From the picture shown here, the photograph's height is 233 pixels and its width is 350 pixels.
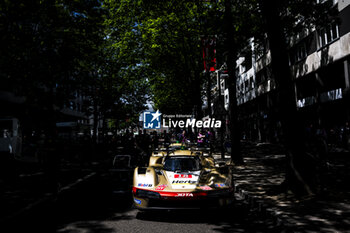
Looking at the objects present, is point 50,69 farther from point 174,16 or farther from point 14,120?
point 174,16

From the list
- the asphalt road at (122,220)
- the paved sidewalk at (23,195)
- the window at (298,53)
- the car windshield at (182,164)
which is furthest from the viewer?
the window at (298,53)

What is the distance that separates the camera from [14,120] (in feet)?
61.5

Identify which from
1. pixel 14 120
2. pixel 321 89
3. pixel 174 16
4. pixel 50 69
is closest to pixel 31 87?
pixel 50 69

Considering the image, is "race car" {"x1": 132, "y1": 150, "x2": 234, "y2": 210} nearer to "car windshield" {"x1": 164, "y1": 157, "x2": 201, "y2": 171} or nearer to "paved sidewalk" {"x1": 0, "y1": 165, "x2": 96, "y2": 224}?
"car windshield" {"x1": 164, "y1": 157, "x2": 201, "y2": 171}

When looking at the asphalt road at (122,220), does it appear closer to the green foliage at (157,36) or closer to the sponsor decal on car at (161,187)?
the sponsor decal on car at (161,187)

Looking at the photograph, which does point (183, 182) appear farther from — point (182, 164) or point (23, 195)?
point (23, 195)

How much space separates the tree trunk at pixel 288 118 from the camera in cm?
664

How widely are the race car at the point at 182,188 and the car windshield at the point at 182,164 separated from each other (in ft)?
0.99

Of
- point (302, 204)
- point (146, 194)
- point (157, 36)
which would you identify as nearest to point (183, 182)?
point (146, 194)

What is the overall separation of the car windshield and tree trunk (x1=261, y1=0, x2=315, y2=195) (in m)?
2.10

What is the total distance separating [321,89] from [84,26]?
1565 centimetres

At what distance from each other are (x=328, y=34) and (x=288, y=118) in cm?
1579

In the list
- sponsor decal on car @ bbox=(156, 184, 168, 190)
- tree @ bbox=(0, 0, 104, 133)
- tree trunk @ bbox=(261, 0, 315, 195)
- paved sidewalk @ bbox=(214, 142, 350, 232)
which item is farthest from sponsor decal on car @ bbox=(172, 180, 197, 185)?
tree @ bbox=(0, 0, 104, 133)

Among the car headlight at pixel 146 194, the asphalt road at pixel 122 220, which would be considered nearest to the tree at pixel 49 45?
the asphalt road at pixel 122 220
